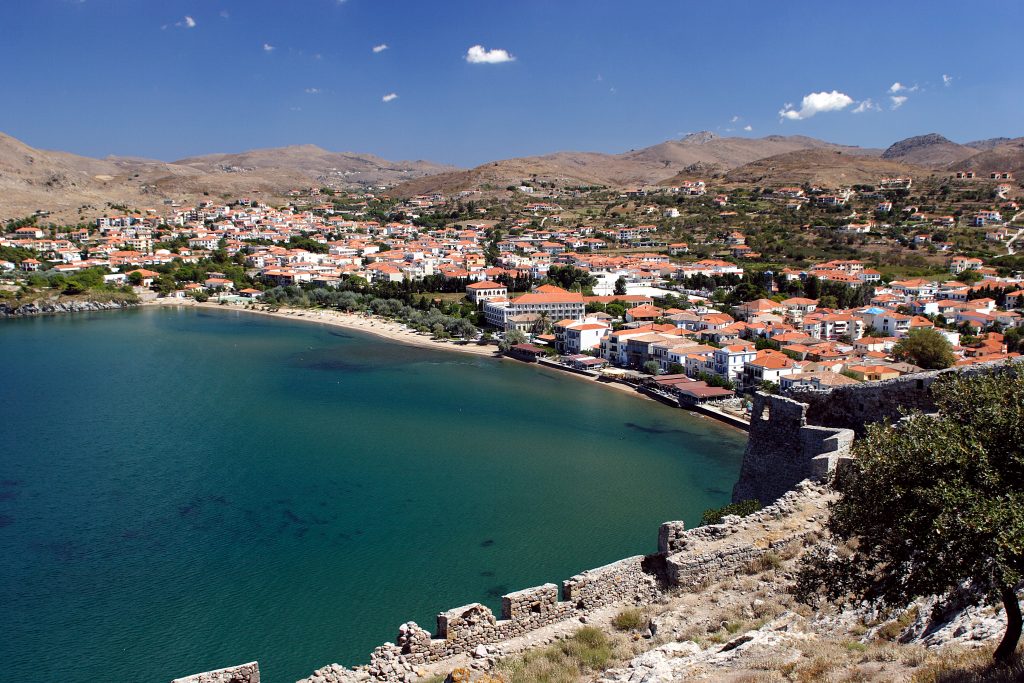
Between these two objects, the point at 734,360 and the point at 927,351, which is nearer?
the point at 927,351

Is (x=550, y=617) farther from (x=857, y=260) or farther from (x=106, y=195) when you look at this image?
(x=106, y=195)

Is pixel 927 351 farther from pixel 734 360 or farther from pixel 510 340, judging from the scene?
pixel 510 340

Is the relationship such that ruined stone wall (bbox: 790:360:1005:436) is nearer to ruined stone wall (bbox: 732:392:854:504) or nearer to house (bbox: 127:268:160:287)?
ruined stone wall (bbox: 732:392:854:504)

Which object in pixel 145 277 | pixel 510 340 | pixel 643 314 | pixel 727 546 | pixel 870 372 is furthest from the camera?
pixel 145 277

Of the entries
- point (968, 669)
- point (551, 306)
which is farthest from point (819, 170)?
point (968, 669)

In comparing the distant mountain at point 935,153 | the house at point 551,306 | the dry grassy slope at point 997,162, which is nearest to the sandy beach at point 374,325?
the house at point 551,306

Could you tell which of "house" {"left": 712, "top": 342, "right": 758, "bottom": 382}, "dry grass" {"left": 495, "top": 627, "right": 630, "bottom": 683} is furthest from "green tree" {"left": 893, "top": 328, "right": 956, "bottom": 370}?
"dry grass" {"left": 495, "top": 627, "right": 630, "bottom": 683}

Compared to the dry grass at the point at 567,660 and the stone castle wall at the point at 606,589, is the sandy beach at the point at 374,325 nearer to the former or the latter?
the stone castle wall at the point at 606,589

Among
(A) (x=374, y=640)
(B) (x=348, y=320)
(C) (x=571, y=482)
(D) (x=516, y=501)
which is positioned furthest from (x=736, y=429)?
(B) (x=348, y=320)
